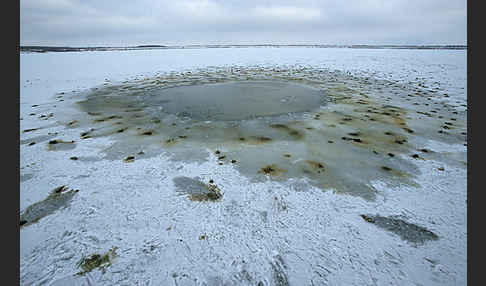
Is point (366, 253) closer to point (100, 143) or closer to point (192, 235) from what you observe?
point (192, 235)

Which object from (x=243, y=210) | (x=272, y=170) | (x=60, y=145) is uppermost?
(x=60, y=145)

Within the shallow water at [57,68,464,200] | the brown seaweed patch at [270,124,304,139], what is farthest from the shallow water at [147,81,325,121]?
the brown seaweed patch at [270,124,304,139]

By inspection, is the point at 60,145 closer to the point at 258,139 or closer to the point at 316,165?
the point at 258,139

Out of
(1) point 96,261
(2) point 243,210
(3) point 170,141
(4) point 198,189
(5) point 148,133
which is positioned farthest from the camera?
(5) point 148,133

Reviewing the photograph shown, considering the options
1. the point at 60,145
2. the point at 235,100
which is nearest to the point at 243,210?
the point at 60,145

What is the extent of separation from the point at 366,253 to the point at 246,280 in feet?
4.21

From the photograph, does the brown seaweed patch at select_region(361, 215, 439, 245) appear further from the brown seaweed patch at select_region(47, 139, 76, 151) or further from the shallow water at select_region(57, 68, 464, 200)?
the brown seaweed patch at select_region(47, 139, 76, 151)

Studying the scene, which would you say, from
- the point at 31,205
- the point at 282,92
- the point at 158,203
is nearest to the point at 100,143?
the point at 31,205

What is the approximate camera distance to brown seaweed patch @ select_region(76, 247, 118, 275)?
85.0 inches

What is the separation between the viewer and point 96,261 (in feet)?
7.30

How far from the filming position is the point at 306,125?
5695 mm

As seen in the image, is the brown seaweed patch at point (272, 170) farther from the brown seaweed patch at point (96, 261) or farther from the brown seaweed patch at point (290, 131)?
the brown seaweed patch at point (96, 261)

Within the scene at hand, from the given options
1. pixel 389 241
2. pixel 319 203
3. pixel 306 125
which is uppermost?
pixel 306 125
